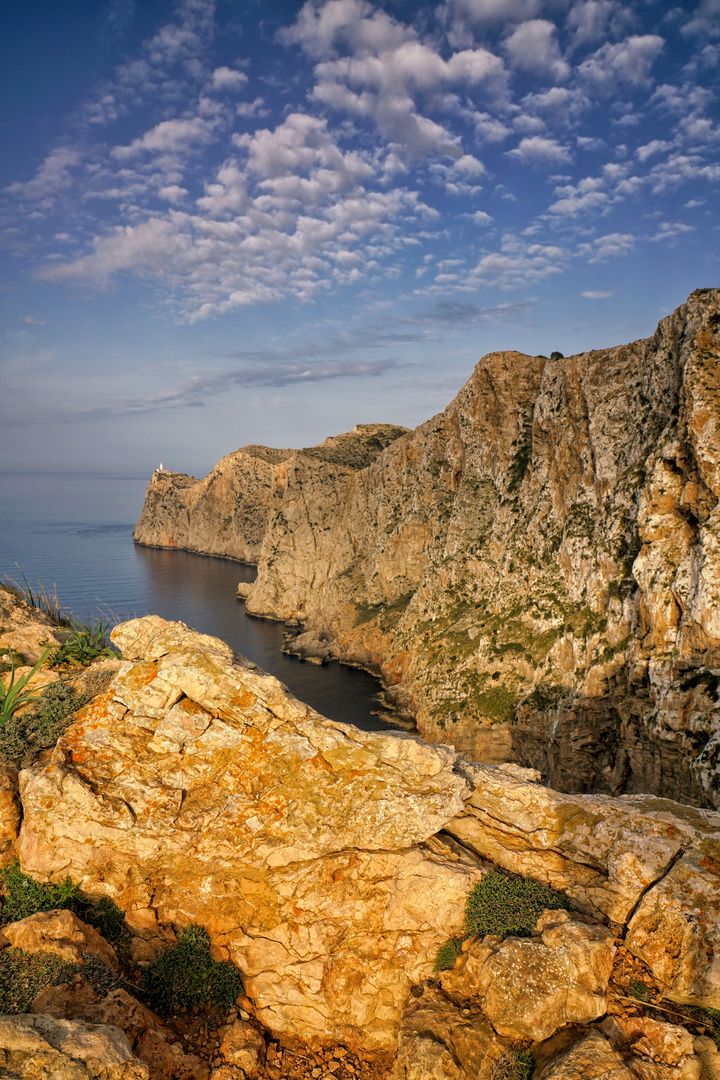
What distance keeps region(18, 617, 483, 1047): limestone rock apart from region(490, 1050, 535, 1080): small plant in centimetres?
199

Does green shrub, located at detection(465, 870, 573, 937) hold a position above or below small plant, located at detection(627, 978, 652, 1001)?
above

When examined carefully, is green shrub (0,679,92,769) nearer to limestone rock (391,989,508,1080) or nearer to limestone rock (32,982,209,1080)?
limestone rock (32,982,209,1080)

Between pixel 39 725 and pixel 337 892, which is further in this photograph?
pixel 39 725

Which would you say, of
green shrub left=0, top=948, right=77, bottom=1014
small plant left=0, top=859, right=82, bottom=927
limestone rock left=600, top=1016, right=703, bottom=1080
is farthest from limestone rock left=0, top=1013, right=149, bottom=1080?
limestone rock left=600, top=1016, right=703, bottom=1080

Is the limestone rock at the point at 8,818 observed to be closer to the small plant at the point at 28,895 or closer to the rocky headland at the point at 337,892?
the rocky headland at the point at 337,892

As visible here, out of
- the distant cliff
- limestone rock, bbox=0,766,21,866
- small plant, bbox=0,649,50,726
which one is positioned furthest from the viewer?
the distant cliff

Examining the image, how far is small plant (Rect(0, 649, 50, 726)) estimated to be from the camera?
37.9ft

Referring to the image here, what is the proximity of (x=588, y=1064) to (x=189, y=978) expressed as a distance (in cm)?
620

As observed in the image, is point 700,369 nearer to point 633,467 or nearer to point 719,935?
point 633,467

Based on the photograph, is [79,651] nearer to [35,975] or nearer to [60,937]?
[60,937]

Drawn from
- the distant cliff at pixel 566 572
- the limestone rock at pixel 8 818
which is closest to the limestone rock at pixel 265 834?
the limestone rock at pixel 8 818

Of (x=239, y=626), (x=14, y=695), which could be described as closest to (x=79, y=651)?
(x=14, y=695)

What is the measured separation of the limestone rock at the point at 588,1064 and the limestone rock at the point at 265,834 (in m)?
2.49

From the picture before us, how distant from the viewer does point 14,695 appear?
38.9 ft
